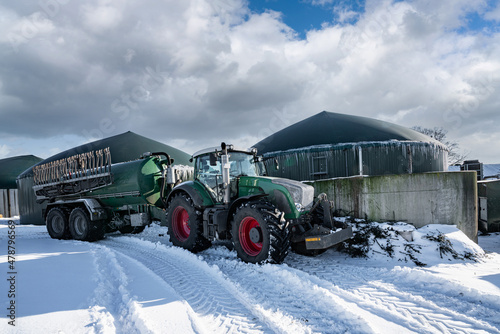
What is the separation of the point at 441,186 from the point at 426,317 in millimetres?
5671

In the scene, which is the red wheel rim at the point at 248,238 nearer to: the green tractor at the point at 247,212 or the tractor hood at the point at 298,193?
the green tractor at the point at 247,212

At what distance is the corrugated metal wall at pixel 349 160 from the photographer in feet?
49.6

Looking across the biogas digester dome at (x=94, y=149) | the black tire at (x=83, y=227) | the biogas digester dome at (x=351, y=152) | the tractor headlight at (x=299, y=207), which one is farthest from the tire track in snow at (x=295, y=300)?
the biogas digester dome at (x=94, y=149)

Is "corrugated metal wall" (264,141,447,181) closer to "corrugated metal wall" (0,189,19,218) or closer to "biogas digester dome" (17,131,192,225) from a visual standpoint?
"biogas digester dome" (17,131,192,225)

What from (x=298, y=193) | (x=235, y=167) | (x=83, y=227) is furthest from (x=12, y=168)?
(x=298, y=193)

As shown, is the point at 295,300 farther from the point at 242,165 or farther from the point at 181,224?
the point at 181,224

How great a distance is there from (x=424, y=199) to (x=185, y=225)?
6.42 m

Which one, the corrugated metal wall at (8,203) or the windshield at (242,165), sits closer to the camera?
the windshield at (242,165)

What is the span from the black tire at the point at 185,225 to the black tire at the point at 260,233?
1323 millimetres

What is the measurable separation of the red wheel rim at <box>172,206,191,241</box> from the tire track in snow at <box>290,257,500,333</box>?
11.3 feet

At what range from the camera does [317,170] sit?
606 inches

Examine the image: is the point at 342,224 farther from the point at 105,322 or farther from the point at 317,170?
the point at 317,170

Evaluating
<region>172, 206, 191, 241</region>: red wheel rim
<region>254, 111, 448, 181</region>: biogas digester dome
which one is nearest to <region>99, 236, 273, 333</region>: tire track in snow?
<region>172, 206, 191, 241</region>: red wheel rim

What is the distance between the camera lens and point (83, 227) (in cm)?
975
